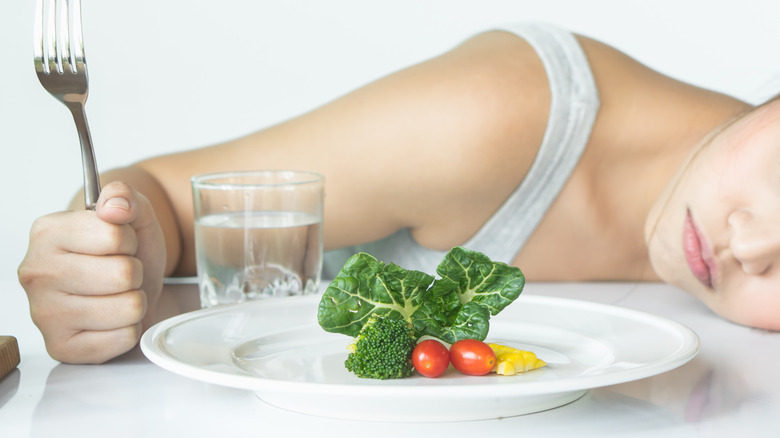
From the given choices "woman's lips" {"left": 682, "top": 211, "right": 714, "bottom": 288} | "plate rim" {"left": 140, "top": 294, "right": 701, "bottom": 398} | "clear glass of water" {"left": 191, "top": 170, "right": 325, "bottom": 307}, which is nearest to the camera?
"plate rim" {"left": 140, "top": 294, "right": 701, "bottom": 398}

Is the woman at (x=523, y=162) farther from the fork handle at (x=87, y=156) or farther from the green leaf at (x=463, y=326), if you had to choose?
the green leaf at (x=463, y=326)

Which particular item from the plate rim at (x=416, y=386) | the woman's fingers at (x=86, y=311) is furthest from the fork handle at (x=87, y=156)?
the plate rim at (x=416, y=386)

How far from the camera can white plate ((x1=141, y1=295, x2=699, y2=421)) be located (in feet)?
2.05

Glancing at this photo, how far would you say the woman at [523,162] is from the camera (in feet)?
4.49

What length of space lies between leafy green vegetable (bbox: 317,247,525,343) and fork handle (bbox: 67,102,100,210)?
332 millimetres

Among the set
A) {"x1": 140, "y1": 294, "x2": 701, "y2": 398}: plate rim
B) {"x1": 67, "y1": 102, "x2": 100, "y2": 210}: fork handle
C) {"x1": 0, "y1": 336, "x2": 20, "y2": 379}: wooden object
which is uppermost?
{"x1": 67, "y1": 102, "x2": 100, "y2": 210}: fork handle

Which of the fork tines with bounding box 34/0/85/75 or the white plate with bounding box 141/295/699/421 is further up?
the fork tines with bounding box 34/0/85/75

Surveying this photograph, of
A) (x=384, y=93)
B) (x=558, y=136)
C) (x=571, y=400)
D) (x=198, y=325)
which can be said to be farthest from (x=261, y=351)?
(x=558, y=136)

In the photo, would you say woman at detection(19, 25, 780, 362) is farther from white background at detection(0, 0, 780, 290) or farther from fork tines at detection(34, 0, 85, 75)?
white background at detection(0, 0, 780, 290)

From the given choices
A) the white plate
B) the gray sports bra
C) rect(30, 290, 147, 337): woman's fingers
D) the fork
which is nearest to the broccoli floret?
the white plate

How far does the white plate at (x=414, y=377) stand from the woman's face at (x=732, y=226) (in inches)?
13.1

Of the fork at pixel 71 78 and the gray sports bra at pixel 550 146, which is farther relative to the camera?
the gray sports bra at pixel 550 146

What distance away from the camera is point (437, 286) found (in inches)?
31.1

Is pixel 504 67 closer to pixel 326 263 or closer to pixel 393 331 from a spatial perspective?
pixel 326 263
